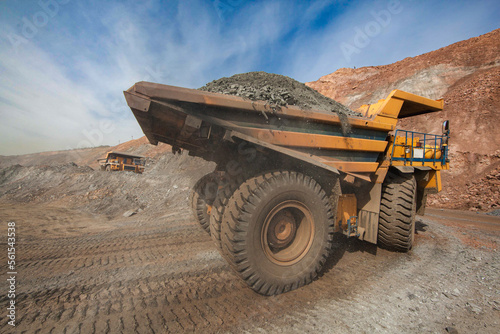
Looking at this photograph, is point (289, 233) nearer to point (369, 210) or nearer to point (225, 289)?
point (225, 289)

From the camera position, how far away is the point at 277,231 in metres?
2.85

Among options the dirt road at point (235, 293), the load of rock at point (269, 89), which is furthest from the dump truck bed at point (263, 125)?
the dirt road at point (235, 293)

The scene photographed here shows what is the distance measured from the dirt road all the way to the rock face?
33.0 feet

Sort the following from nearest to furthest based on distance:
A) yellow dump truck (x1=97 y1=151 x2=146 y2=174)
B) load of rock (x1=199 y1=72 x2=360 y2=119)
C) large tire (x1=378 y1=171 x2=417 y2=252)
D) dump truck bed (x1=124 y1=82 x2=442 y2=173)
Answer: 1. dump truck bed (x1=124 y1=82 x2=442 y2=173)
2. load of rock (x1=199 y1=72 x2=360 y2=119)
3. large tire (x1=378 y1=171 x2=417 y2=252)
4. yellow dump truck (x1=97 y1=151 x2=146 y2=174)

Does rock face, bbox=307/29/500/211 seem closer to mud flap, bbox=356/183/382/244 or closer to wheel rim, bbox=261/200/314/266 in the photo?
mud flap, bbox=356/183/382/244

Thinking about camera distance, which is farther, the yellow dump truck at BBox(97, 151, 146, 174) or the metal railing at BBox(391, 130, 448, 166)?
the yellow dump truck at BBox(97, 151, 146, 174)

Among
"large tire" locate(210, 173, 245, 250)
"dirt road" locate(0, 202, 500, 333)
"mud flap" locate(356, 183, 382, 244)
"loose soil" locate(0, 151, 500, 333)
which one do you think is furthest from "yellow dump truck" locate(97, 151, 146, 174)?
"mud flap" locate(356, 183, 382, 244)

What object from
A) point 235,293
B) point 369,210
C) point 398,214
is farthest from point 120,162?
point 398,214

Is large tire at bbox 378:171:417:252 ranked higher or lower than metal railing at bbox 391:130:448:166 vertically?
lower

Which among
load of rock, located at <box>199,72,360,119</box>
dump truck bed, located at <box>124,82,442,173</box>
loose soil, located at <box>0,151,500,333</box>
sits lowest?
loose soil, located at <box>0,151,500,333</box>

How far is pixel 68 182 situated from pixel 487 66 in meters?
34.6

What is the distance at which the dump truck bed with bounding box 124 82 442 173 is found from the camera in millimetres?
2314

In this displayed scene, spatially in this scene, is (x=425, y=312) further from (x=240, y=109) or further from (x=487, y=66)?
(x=487, y=66)

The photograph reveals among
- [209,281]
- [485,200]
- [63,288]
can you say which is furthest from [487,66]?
[63,288]
